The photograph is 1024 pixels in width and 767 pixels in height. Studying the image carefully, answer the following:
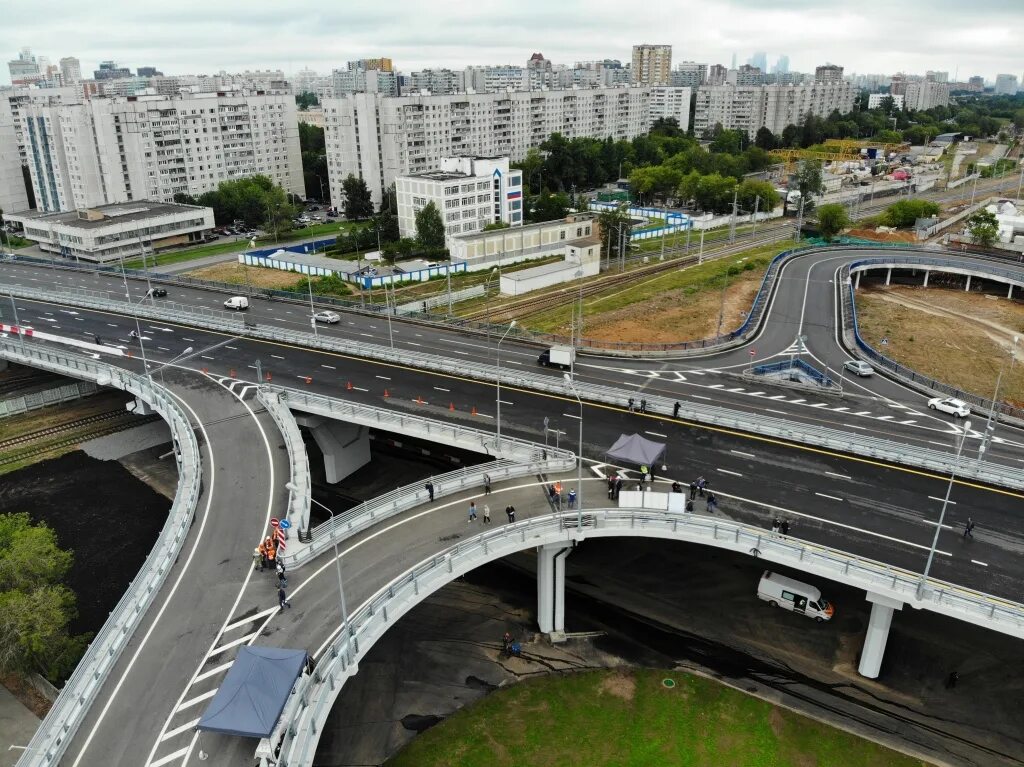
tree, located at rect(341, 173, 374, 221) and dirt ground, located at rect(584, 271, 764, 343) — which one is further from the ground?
tree, located at rect(341, 173, 374, 221)

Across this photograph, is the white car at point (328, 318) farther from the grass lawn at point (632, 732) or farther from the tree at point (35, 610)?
the grass lawn at point (632, 732)

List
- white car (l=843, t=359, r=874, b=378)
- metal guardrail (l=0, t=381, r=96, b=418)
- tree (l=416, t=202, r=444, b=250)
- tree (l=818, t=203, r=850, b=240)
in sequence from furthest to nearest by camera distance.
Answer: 1. tree (l=818, t=203, r=850, b=240)
2. tree (l=416, t=202, r=444, b=250)
3. metal guardrail (l=0, t=381, r=96, b=418)
4. white car (l=843, t=359, r=874, b=378)

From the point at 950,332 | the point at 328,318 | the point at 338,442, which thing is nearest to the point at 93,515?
the point at 338,442

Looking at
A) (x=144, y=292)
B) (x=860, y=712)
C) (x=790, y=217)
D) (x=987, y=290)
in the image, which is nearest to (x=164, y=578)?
(x=860, y=712)

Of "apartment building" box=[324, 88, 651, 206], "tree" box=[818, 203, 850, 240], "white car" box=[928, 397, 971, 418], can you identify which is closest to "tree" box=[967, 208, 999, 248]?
"tree" box=[818, 203, 850, 240]

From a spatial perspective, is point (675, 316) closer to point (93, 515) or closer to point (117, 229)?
point (93, 515)

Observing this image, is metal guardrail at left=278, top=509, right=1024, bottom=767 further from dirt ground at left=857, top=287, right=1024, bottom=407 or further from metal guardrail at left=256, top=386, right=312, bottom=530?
dirt ground at left=857, top=287, right=1024, bottom=407

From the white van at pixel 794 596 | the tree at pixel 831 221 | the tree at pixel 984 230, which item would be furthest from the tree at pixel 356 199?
the white van at pixel 794 596
